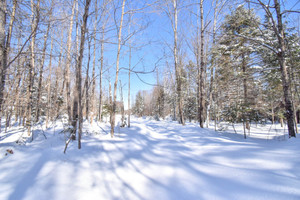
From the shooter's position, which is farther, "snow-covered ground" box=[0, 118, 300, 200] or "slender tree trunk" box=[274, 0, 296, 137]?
"slender tree trunk" box=[274, 0, 296, 137]

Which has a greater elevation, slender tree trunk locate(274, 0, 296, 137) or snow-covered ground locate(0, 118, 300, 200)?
slender tree trunk locate(274, 0, 296, 137)

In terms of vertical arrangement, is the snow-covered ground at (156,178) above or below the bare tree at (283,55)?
below

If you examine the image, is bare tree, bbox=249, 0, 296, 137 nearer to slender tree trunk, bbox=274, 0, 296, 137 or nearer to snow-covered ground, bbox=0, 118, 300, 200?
slender tree trunk, bbox=274, 0, 296, 137

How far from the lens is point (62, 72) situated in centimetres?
1345

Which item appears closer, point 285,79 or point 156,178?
point 156,178

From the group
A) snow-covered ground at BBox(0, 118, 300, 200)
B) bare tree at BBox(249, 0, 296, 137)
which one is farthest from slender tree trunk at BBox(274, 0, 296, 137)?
snow-covered ground at BBox(0, 118, 300, 200)

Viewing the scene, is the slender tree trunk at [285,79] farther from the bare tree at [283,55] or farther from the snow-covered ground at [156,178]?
the snow-covered ground at [156,178]

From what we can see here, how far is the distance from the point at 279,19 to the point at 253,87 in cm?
565

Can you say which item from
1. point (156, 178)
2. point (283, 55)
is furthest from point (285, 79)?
point (156, 178)

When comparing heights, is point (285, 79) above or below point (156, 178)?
above

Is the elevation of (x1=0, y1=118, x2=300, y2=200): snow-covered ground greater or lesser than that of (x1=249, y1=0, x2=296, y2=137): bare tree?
lesser

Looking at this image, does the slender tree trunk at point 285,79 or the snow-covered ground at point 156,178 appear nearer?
the snow-covered ground at point 156,178

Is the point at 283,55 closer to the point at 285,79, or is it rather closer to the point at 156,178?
the point at 285,79

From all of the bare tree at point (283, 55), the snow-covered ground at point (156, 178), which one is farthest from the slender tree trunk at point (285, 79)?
the snow-covered ground at point (156, 178)
